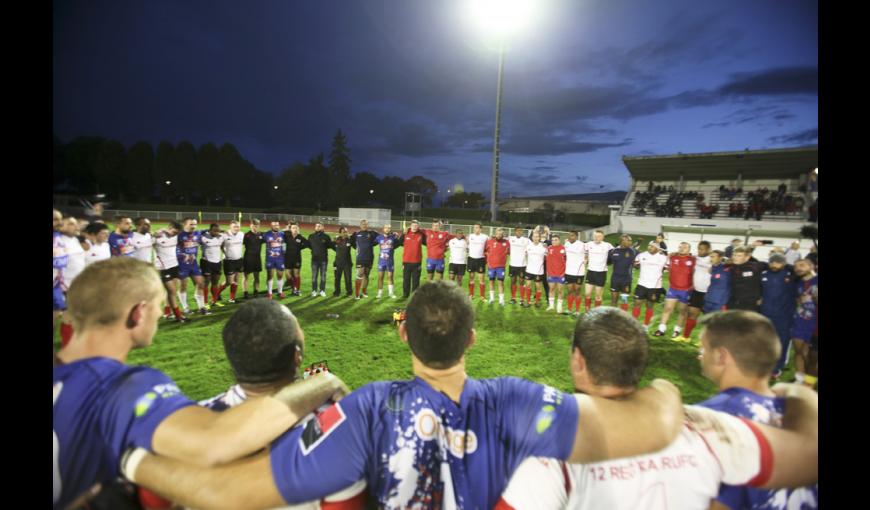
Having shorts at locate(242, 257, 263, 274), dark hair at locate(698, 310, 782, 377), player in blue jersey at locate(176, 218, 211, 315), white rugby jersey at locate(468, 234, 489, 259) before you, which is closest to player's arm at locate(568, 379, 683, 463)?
dark hair at locate(698, 310, 782, 377)

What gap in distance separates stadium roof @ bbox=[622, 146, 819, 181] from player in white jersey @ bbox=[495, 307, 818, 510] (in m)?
26.8

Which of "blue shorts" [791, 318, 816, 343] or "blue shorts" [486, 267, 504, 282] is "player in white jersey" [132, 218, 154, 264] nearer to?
"blue shorts" [486, 267, 504, 282]

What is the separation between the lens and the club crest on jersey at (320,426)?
1.37m

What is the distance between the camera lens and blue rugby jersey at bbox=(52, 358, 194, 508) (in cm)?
141

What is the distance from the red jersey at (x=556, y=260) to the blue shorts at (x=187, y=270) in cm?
842

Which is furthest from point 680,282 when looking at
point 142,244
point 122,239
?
point 122,239

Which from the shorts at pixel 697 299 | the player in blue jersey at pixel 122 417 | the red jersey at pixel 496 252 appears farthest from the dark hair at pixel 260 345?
the red jersey at pixel 496 252

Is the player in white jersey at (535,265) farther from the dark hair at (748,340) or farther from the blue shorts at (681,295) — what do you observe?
the dark hair at (748,340)

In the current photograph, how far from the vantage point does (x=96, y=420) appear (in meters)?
1.43

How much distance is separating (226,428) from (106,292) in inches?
36.5

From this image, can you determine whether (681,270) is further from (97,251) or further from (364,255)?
(97,251)
